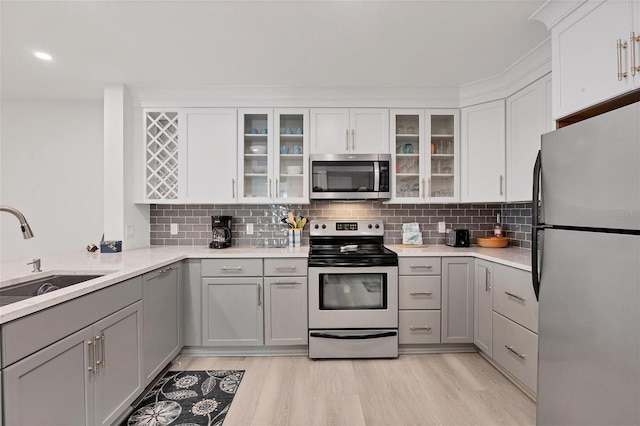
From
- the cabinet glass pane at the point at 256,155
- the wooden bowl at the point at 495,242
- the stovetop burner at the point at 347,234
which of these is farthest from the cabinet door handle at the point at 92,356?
the wooden bowl at the point at 495,242

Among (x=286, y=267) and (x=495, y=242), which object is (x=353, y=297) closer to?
(x=286, y=267)

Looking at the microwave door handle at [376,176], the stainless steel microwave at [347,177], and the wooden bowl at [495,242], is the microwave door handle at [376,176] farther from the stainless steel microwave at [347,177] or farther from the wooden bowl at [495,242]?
the wooden bowl at [495,242]

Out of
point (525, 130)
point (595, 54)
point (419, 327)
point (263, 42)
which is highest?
point (263, 42)

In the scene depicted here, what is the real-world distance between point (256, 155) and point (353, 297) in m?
1.64

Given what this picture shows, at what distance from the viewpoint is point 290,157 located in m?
3.02

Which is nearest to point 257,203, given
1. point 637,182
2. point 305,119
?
point 305,119

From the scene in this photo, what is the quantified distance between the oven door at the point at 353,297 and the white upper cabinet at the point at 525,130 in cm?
126

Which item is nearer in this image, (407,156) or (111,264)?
(111,264)

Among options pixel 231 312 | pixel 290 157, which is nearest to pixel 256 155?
pixel 290 157

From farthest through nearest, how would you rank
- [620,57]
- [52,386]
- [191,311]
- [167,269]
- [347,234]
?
[347,234], [191,311], [167,269], [620,57], [52,386]

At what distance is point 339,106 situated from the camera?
9.64 ft

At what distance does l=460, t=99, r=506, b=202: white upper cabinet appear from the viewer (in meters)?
2.75

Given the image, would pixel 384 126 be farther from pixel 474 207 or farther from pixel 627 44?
pixel 627 44

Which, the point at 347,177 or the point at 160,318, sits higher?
the point at 347,177
